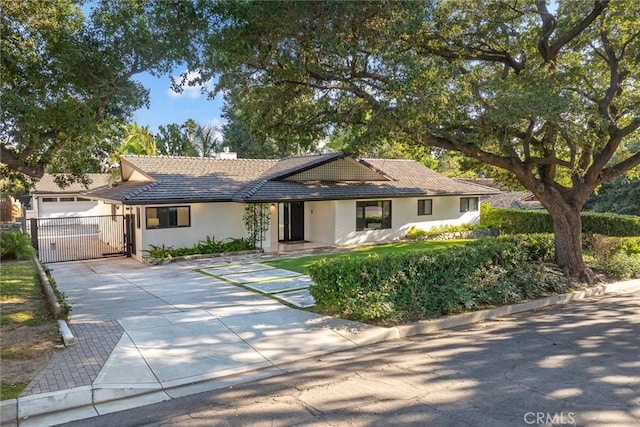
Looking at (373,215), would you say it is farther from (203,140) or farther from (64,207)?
(64,207)

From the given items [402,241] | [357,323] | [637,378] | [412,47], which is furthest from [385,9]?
[402,241]

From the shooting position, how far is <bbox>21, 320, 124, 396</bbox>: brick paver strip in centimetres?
548

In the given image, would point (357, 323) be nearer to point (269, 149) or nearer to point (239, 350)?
point (239, 350)

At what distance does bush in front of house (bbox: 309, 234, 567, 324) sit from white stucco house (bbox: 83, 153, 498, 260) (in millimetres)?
9770

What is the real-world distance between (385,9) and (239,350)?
7.25 meters

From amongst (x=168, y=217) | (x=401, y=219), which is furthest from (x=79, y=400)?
(x=401, y=219)

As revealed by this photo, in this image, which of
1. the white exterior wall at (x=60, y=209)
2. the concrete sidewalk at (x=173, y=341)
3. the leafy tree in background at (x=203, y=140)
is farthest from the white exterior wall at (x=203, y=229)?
the leafy tree in background at (x=203, y=140)

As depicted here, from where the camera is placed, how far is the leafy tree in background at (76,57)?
7891 mm

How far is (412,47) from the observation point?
10812 mm

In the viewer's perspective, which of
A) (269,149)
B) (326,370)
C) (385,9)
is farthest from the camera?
(269,149)

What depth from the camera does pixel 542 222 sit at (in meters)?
24.0

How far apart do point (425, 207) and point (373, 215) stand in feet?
12.6

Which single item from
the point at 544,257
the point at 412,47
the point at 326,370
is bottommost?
the point at 326,370

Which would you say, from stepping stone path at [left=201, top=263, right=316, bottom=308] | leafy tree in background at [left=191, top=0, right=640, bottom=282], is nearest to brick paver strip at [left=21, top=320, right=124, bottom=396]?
stepping stone path at [left=201, top=263, right=316, bottom=308]
